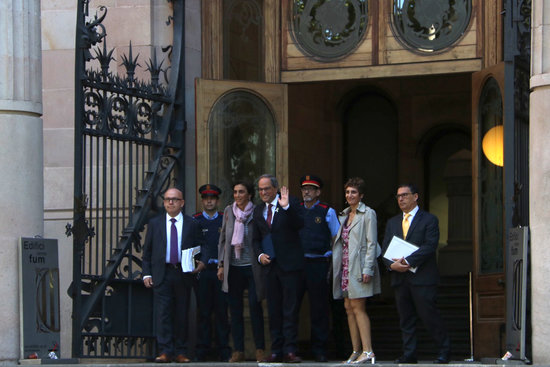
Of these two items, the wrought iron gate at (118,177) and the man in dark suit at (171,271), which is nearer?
the man in dark suit at (171,271)

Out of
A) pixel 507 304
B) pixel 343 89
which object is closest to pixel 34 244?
pixel 507 304

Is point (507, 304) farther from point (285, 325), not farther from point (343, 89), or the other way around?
point (343, 89)

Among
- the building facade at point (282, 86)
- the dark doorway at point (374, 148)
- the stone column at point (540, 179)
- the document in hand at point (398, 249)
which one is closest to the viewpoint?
the stone column at point (540, 179)

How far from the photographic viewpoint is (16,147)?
13.2m

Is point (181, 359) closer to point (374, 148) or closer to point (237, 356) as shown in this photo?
point (237, 356)

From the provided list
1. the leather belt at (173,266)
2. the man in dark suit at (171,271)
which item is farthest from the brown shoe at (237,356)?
the leather belt at (173,266)

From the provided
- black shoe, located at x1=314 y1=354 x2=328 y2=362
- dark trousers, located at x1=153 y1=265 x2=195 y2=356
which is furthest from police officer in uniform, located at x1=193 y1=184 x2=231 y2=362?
black shoe, located at x1=314 y1=354 x2=328 y2=362

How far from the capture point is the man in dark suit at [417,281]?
12.8m

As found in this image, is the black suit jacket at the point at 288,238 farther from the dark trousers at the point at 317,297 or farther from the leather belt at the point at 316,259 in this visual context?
the leather belt at the point at 316,259

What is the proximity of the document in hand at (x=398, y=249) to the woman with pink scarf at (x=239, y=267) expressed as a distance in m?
1.58

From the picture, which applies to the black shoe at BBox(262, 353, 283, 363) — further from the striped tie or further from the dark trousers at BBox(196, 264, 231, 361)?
Result: the striped tie

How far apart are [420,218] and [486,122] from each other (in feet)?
6.84

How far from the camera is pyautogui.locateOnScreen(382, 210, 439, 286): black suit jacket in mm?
12859

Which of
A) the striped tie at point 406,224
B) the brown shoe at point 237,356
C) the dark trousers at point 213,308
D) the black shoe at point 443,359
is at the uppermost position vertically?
the striped tie at point 406,224
